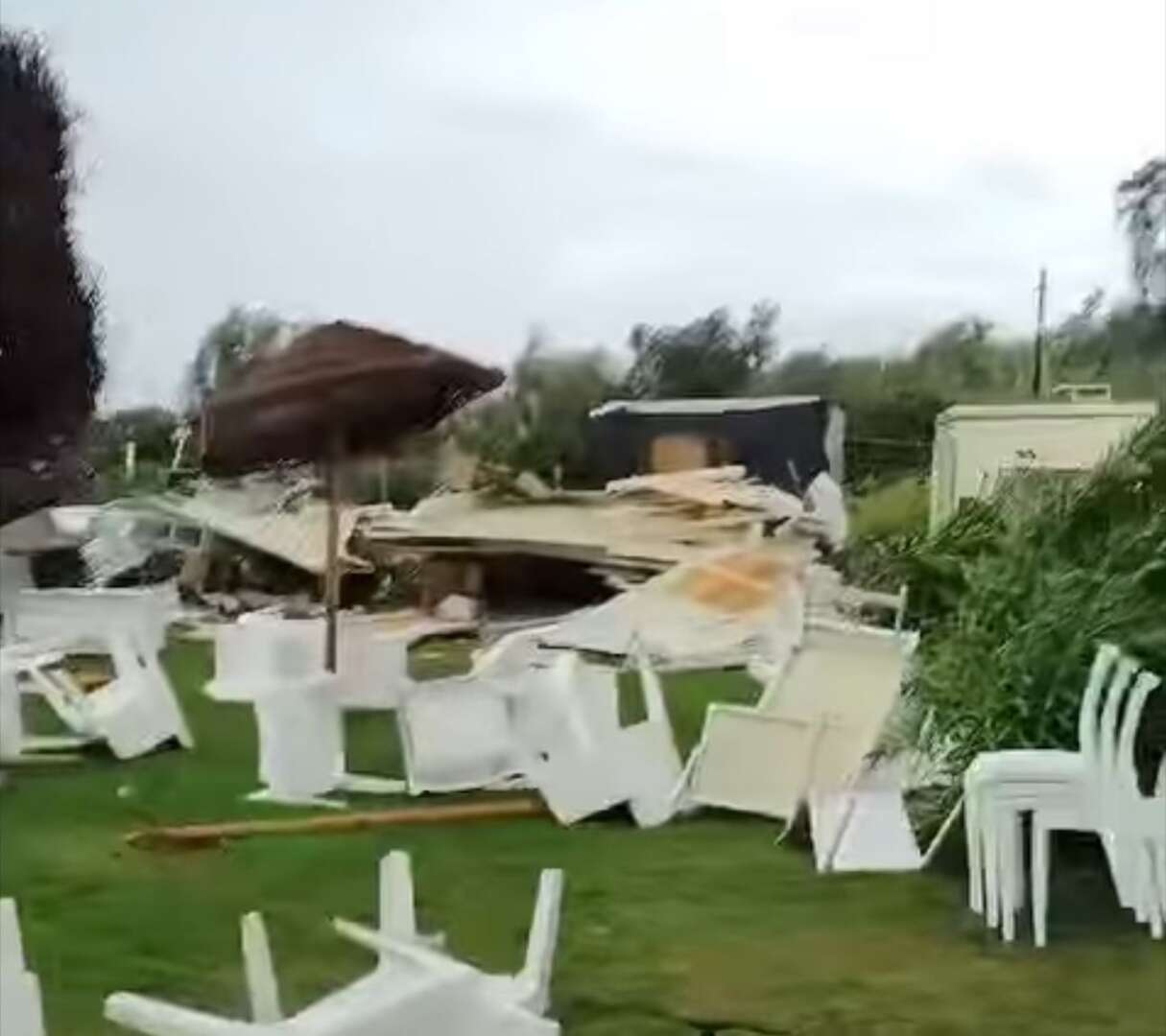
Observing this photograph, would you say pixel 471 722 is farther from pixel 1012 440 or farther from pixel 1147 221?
pixel 1147 221

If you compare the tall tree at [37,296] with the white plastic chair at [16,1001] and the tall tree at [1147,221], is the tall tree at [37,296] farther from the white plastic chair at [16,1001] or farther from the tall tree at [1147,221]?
the tall tree at [1147,221]

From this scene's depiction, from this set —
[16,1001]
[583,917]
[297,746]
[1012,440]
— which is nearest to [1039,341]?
[1012,440]

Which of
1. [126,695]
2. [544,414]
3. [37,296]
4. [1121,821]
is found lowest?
[1121,821]

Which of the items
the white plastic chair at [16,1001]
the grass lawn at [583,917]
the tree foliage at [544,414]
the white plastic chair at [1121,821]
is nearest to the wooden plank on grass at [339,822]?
the grass lawn at [583,917]

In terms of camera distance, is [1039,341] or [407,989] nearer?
[407,989]

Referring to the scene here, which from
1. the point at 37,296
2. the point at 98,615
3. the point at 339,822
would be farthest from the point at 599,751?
the point at 37,296

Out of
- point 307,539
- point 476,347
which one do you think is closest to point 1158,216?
point 476,347

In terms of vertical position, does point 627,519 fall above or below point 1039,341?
below
